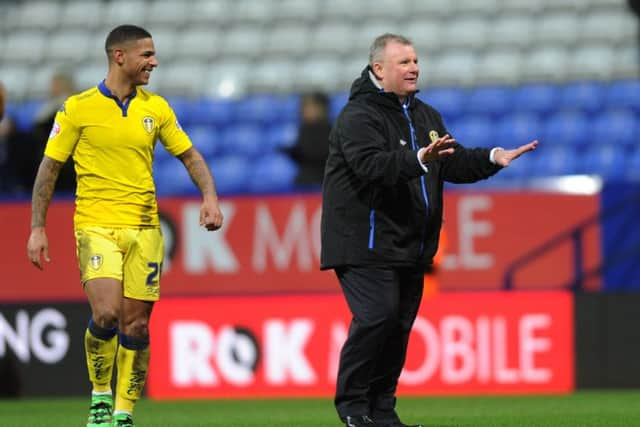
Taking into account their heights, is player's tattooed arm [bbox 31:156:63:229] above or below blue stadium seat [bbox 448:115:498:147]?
below

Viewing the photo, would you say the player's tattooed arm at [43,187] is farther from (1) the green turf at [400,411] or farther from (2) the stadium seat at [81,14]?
(2) the stadium seat at [81,14]

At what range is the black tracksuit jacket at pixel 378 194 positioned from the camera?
21.7 feet

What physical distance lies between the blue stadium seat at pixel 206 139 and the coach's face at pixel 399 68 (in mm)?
7634

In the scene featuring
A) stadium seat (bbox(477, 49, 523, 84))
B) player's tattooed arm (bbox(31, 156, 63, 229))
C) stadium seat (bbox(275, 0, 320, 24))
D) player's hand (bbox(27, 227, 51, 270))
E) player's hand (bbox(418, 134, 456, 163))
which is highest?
stadium seat (bbox(275, 0, 320, 24))

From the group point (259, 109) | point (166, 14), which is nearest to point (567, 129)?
point (259, 109)

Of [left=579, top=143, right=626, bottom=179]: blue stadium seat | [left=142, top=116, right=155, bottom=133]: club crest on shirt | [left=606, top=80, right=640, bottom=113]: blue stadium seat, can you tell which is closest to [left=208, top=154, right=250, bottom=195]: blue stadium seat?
[left=579, top=143, right=626, bottom=179]: blue stadium seat

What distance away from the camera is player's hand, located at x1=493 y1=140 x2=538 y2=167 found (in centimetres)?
656

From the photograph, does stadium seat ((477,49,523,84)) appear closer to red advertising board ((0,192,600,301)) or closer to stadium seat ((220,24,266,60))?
stadium seat ((220,24,266,60))

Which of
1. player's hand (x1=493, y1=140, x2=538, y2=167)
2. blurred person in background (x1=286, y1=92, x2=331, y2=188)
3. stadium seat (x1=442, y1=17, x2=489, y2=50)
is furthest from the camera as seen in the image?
stadium seat (x1=442, y1=17, x2=489, y2=50)

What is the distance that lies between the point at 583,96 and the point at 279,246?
394 cm

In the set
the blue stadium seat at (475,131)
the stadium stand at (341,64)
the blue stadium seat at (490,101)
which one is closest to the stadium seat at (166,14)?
the stadium stand at (341,64)

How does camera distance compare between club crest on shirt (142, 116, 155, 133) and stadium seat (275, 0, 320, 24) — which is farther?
stadium seat (275, 0, 320, 24)

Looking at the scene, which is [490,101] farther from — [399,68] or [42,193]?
[42,193]

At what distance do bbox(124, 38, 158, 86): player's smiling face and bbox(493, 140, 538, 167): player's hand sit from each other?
1.70 metres
